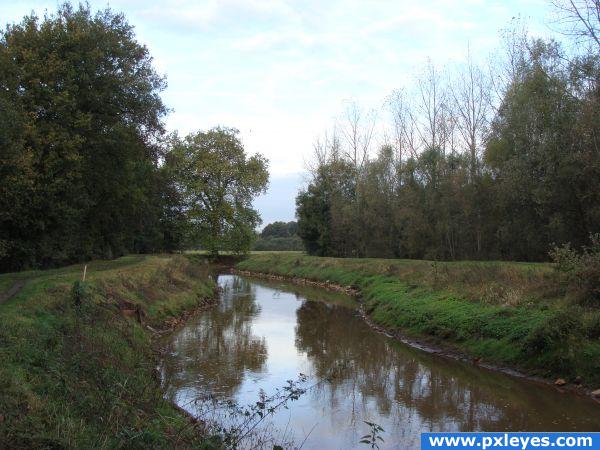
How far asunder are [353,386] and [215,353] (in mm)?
5226

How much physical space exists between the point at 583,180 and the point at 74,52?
80.7ft

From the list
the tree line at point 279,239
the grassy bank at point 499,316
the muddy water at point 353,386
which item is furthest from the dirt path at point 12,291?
the tree line at point 279,239

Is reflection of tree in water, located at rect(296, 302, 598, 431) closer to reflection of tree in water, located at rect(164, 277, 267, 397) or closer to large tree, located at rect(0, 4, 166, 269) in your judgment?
reflection of tree in water, located at rect(164, 277, 267, 397)

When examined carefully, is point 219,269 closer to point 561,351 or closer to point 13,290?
point 13,290

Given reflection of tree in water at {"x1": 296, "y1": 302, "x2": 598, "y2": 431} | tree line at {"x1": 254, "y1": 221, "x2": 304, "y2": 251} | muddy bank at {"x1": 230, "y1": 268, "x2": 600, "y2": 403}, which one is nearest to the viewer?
reflection of tree in water at {"x1": 296, "y1": 302, "x2": 598, "y2": 431}

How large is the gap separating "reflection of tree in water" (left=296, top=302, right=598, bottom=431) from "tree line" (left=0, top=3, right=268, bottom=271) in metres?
12.6

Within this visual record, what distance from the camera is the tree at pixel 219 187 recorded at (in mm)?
54594

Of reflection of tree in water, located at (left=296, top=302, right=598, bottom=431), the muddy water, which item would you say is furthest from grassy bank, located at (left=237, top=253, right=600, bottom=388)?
reflection of tree in water, located at (left=296, top=302, right=598, bottom=431)

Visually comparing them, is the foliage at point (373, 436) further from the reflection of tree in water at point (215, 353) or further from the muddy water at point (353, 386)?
the reflection of tree in water at point (215, 353)

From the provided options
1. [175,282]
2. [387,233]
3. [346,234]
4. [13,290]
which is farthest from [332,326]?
[346,234]

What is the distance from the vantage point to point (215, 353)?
16.2 m

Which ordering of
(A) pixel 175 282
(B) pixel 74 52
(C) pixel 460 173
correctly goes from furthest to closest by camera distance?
(C) pixel 460 173, (A) pixel 175 282, (B) pixel 74 52

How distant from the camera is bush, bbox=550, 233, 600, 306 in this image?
45.2 ft

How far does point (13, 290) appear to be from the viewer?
15930 millimetres
